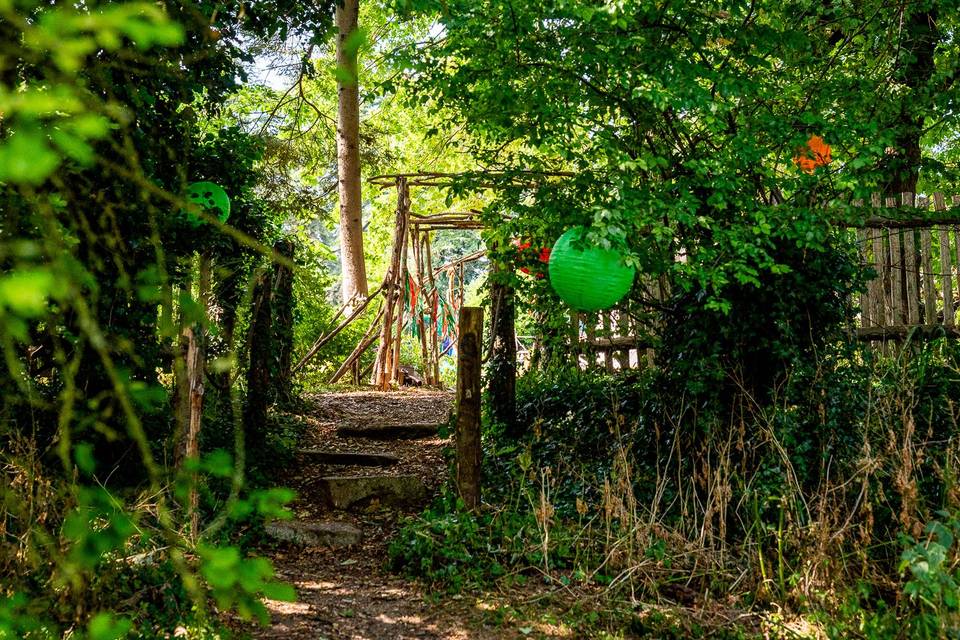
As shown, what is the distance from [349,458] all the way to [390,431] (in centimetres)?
86

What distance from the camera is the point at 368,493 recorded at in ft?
19.0

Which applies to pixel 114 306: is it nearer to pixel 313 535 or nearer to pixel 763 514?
pixel 313 535

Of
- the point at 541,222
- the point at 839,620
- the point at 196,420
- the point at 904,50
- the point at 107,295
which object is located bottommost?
the point at 839,620

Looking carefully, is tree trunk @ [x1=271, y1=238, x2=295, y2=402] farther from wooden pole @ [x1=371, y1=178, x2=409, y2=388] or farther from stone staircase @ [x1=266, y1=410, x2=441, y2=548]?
wooden pole @ [x1=371, y1=178, x2=409, y2=388]

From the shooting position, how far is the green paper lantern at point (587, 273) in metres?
4.32

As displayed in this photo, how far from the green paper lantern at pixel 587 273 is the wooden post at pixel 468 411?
86cm

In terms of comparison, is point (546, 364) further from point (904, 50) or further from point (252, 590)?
point (252, 590)

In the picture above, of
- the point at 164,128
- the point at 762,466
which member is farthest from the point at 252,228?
the point at 762,466

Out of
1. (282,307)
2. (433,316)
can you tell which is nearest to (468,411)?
(282,307)

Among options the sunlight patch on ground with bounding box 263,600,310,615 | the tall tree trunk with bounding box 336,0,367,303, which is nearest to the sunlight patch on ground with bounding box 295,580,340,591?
the sunlight patch on ground with bounding box 263,600,310,615

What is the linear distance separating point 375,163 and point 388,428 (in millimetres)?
6493

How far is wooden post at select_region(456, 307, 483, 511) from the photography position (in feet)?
17.1

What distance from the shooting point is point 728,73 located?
4250mm

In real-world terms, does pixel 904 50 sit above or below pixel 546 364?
above
